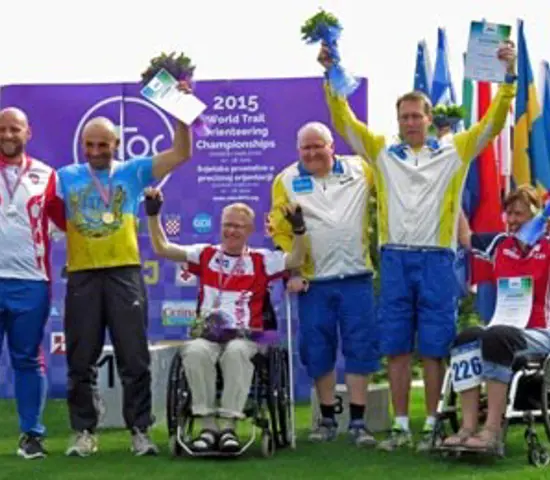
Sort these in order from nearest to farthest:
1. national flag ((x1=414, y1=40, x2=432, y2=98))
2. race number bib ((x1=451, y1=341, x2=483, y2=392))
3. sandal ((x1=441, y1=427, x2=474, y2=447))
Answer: sandal ((x1=441, y1=427, x2=474, y2=447)) → race number bib ((x1=451, y1=341, x2=483, y2=392)) → national flag ((x1=414, y1=40, x2=432, y2=98))

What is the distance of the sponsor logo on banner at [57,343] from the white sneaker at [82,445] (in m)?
2.59

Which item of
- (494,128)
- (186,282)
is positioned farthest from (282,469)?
(186,282)

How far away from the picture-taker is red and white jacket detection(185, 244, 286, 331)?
6.27 meters

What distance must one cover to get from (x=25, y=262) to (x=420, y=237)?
1826 millimetres

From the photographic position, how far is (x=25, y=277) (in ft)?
19.7

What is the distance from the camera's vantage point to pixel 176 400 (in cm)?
594

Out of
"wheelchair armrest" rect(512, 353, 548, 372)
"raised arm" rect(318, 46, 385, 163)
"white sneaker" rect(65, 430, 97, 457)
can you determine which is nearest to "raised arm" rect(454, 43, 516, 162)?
"raised arm" rect(318, 46, 385, 163)

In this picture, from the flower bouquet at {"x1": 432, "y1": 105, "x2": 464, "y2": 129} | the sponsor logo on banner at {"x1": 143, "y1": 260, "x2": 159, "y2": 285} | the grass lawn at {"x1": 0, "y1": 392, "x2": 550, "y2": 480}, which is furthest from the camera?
the sponsor logo on banner at {"x1": 143, "y1": 260, "x2": 159, "y2": 285}

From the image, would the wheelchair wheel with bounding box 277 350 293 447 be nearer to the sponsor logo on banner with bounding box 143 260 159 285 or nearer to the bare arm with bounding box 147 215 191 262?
the bare arm with bounding box 147 215 191 262

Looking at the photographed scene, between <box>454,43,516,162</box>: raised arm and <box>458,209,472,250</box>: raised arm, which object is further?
<box>458,209,472,250</box>: raised arm

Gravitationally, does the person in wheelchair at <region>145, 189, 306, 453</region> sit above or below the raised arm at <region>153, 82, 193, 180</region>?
below

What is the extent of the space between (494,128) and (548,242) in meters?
0.60

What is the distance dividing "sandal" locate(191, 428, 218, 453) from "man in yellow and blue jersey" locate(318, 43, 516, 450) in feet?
2.70

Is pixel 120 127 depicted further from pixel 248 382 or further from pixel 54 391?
pixel 248 382
